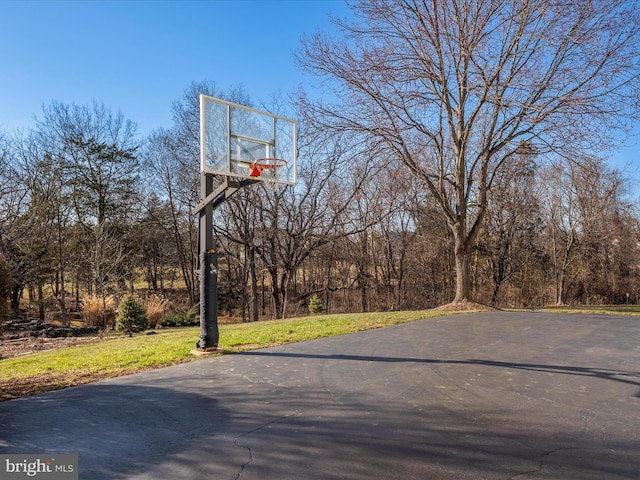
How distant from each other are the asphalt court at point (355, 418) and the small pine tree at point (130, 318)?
7.71 metres

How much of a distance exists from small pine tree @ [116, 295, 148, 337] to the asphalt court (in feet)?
25.3

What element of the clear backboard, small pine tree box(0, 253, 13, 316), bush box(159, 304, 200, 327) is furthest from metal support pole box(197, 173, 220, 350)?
bush box(159, 304, 200, 327)

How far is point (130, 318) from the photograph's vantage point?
12570 mm

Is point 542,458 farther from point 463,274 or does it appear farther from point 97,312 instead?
point 97,312

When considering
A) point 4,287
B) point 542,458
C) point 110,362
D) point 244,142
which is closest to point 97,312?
point 4,287

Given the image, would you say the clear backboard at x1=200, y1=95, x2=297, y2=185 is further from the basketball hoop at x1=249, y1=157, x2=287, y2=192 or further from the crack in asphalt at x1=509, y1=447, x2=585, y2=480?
the crack in asphalt at x1=509, y1=447, x2=585, y2=480

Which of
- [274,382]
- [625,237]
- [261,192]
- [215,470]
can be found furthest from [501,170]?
[215,470]

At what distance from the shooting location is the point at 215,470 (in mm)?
2725

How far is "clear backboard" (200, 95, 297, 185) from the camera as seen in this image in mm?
7089

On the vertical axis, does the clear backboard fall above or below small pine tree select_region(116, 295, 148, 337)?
above

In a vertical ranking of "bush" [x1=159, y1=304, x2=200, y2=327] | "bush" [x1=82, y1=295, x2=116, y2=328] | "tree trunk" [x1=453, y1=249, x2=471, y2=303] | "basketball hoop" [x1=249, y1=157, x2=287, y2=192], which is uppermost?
"basketball hoop" [x1=249, y1=157, x2=287, y2=192]

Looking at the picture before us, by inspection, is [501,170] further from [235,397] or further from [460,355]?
[235,397]

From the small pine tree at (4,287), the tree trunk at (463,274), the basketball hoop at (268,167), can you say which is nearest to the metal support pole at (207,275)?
the basketball hoop at (268,167)

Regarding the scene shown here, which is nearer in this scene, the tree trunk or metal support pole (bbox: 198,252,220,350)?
metal support pole (bbox: 198,252,220,350)
